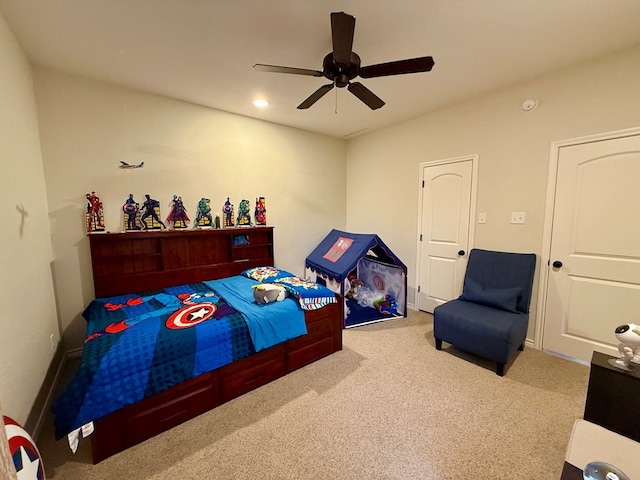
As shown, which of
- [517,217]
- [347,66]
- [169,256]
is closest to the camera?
[347,66]

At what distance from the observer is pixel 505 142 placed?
9.28ft

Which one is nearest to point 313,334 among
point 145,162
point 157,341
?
point 157,341

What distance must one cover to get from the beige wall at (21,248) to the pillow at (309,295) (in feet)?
5.86

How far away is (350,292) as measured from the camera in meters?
3.95

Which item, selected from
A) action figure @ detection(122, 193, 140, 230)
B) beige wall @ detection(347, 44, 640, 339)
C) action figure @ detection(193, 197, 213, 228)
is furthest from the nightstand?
action figure @ detection(122, 193, 140, 230)

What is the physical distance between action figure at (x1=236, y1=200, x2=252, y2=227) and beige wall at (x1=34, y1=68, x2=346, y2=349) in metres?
0.12

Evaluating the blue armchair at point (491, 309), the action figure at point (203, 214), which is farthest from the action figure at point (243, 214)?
the blue armchair at point (491, 309)

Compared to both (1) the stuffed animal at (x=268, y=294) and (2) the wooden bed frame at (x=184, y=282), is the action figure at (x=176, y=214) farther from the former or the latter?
(1) the stuffed animal at (x=268, y=294)

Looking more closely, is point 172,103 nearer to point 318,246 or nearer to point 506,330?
point 318,246

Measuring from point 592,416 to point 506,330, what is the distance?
0.71 m

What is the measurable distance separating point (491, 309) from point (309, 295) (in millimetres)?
1806

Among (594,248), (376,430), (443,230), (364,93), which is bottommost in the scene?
(376,430)

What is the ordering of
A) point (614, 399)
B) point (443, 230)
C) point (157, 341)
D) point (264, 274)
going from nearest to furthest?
point (614, 399)
point (157, 341)
point (264, 274)
point (443, 230)

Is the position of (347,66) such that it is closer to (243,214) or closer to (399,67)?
(399,67)
